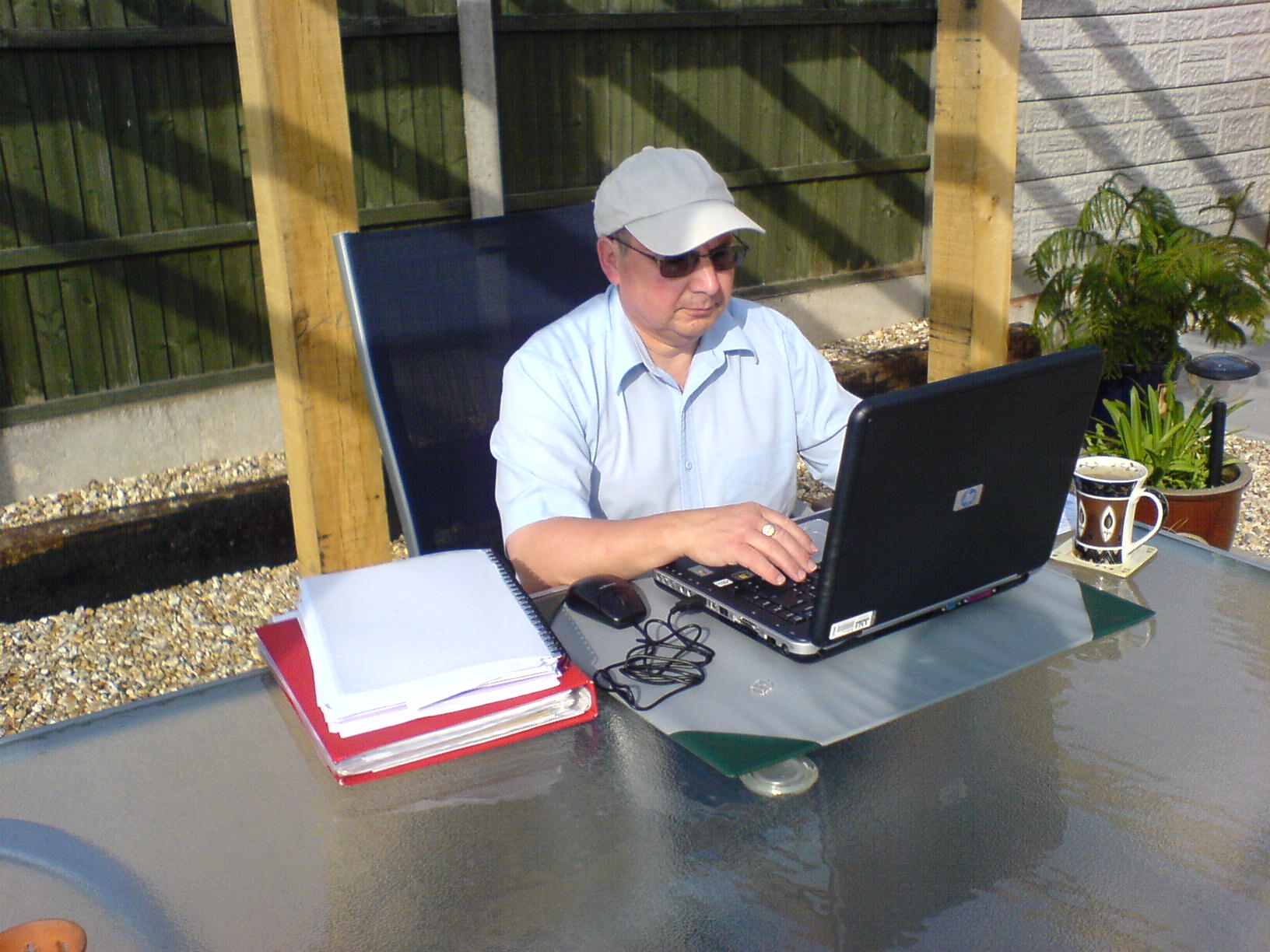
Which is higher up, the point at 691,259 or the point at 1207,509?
the point at 691,259

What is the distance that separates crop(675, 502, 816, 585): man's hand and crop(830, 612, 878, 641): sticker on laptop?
0.16 metres

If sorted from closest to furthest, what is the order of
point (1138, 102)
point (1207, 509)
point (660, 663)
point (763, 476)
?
point (660, 663) → point (763, 476) → point (1207, 509) → point (1138, 102)

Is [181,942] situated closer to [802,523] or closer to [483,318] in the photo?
[802,523]

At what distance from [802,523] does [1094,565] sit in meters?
0.41

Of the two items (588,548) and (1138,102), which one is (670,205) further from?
(1138,102)

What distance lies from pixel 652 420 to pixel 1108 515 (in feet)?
2.48

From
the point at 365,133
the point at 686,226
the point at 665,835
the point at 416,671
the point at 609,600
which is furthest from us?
the point at 365,133

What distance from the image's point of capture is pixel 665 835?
1128 millimetres

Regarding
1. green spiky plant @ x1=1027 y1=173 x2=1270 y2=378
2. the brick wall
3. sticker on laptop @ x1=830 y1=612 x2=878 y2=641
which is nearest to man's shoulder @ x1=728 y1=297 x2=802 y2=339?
sticker on laptop @ x1=830 y1=612 x2=878 y2=641

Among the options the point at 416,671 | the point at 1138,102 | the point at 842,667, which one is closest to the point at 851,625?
the point at 842,667

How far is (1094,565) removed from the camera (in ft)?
5.61

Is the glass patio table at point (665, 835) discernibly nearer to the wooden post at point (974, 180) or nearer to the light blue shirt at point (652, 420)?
the light blue shirt at point (652, 420)

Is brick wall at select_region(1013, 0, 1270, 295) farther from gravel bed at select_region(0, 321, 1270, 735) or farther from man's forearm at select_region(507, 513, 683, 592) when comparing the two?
man's forearm at select_region(507, 513, 683, 592)

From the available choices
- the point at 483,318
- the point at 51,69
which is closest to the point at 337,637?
the point at 483,318
